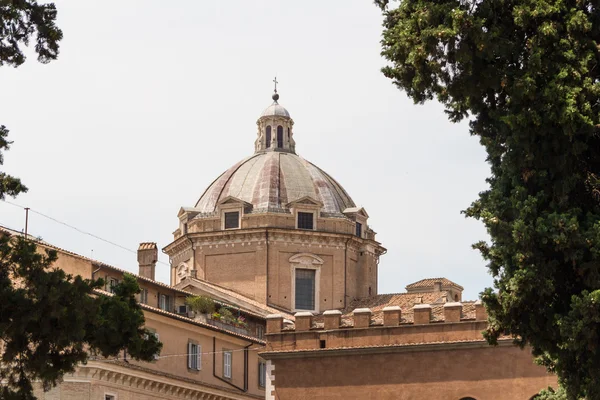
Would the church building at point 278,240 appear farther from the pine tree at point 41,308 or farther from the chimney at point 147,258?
the pine tree at point 41,308

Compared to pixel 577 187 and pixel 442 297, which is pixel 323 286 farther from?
pixel 577 187

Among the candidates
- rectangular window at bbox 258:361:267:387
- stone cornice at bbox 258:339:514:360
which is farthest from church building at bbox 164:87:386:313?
stone cornice at bbox 258:339:514:360

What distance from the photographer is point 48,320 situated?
2495cm

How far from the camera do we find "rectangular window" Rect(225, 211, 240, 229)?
64812 millimetres

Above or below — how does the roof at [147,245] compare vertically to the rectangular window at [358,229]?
below

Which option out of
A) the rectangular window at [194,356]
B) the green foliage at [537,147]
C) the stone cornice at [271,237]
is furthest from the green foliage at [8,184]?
the stone cornice at [271,237]

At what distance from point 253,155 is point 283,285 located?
25.9ft

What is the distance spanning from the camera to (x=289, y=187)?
6625 cm

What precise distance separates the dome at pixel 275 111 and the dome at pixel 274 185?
2256 mm

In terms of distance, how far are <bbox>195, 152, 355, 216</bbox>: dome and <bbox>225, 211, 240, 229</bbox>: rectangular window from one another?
78 centimetres

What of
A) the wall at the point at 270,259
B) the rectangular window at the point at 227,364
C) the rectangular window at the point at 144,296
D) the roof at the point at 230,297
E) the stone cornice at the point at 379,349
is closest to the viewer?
the stone cornice at the point at 379,349

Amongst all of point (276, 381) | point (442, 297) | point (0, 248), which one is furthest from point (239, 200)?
point (0, 248)

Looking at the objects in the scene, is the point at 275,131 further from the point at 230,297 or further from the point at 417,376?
the point at 417,376

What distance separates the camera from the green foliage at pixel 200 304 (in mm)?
51750
